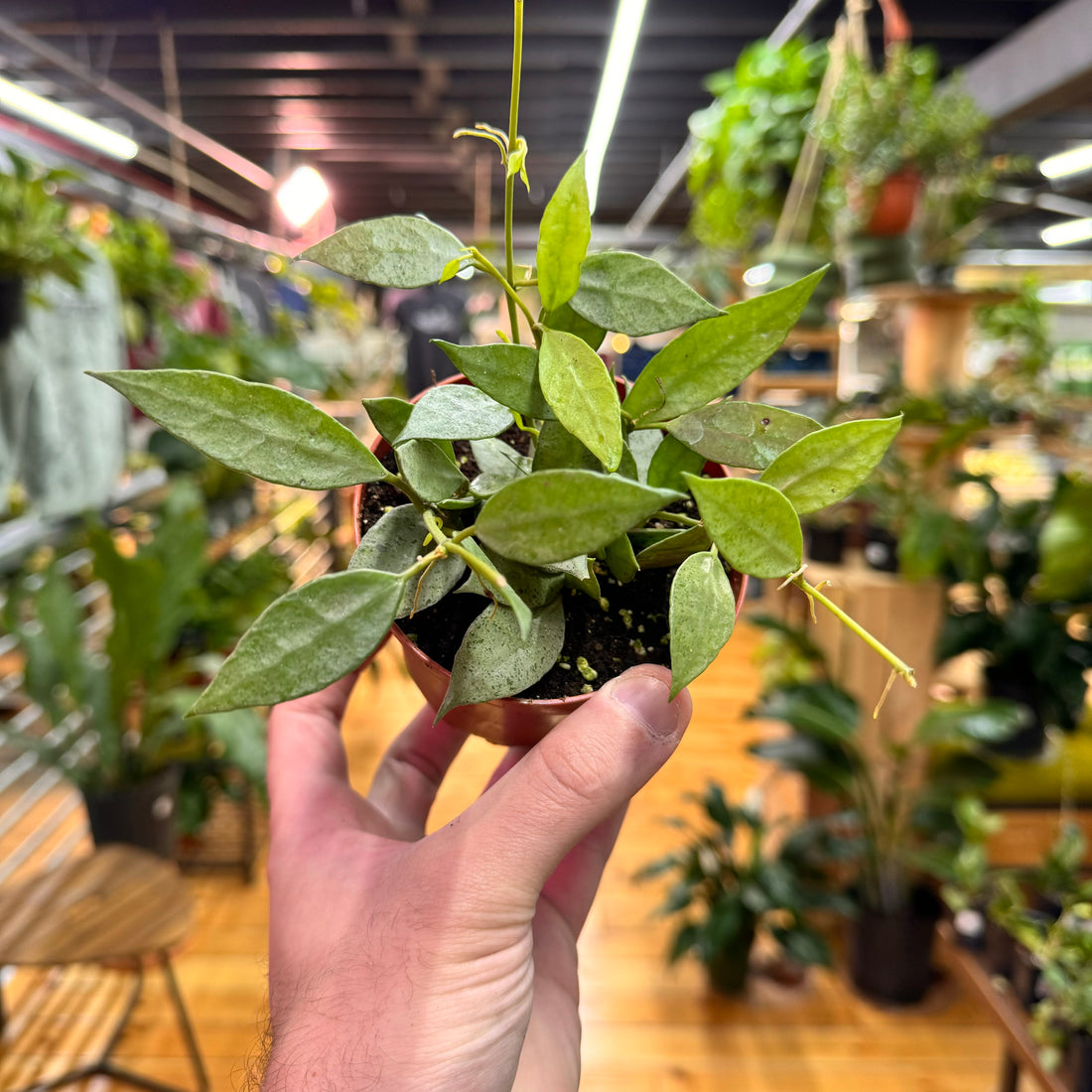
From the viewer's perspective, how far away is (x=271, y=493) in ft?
11.3

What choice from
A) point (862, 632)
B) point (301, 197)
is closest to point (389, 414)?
point (862, 632)

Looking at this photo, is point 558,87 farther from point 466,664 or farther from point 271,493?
point 466,664

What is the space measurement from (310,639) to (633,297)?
9.5 inches

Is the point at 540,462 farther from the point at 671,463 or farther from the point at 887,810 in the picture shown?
the point at 887,810

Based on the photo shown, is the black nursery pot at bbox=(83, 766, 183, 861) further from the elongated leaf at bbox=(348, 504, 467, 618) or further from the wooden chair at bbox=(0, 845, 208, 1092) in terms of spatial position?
the elongated leaf at bbox=(348, 504, 467, 618)

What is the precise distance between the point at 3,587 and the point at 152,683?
43 centimetres

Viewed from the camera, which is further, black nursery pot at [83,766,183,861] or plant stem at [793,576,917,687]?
black nursery pot at [83,766,183,861]

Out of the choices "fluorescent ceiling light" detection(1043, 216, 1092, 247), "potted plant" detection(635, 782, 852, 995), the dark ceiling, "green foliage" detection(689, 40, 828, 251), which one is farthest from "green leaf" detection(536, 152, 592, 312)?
"fluorescent ceiling light" detection(1043, 216, 1092, 247)

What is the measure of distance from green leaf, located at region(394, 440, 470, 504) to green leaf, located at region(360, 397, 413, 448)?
1 cm

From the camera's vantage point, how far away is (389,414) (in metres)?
0.47

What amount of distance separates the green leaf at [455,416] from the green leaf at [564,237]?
64mm

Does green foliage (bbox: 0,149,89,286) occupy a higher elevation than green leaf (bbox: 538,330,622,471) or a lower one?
higher

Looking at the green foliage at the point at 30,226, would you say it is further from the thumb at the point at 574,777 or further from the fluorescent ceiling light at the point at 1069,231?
the fluorescent ceiling light at the point at 1069,231

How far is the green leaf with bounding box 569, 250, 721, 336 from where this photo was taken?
16.8 inches
